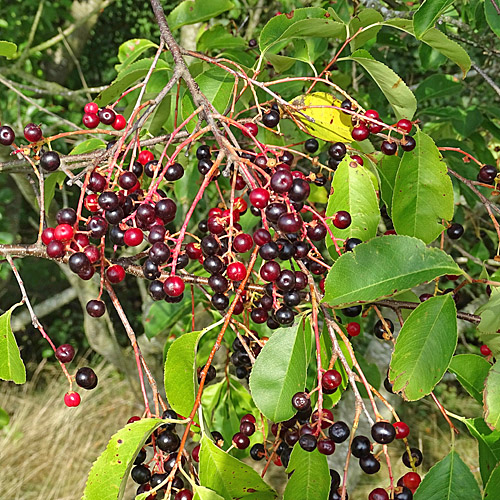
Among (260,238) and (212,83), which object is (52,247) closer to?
(260,238)

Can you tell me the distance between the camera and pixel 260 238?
78cm

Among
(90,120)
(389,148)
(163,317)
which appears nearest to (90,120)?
(90,120)

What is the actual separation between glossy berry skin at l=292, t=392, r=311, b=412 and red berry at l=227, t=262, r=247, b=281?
0.62ft

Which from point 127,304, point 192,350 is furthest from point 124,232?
point 127,304

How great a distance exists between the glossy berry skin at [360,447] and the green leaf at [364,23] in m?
0.84

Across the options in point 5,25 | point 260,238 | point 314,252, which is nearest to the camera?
point 260,238

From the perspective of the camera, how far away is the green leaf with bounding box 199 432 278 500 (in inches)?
28.7

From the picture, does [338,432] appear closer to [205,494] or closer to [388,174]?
[205,494]

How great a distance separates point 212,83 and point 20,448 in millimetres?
4114

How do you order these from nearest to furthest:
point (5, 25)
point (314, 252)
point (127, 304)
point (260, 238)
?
point (260, 238) < point (314, 252) < point (5, 25) < point (127, 304)

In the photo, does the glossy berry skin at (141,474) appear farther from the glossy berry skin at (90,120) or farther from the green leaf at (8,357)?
the glossy berry skin at (90,120)

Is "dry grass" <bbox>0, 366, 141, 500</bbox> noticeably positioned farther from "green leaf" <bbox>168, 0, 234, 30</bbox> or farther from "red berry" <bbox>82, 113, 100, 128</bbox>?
"red berry" <bbox>82, 113, 100, 128</bbox>

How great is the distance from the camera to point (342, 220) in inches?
35.6

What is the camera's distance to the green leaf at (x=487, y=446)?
31.7 inches
